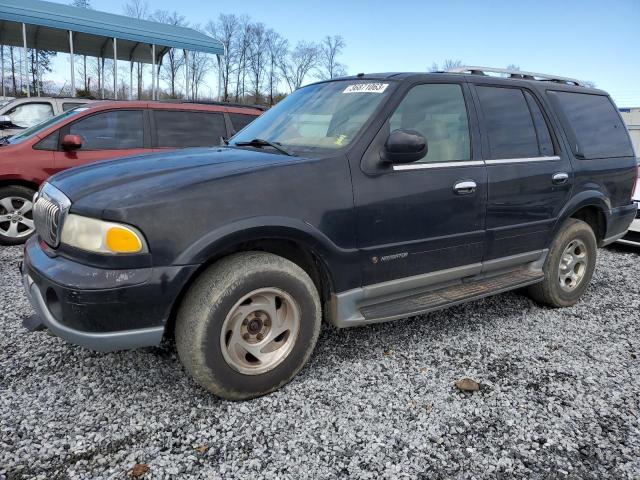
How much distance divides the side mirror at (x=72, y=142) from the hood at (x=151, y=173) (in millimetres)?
3406

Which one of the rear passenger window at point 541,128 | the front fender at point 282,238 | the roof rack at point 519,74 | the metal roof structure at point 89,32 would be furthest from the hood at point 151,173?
the metal roof structure at point 89,32

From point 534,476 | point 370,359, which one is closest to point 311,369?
point 370,359

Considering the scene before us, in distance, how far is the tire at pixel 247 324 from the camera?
241cm

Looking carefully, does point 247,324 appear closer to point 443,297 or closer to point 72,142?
point 443,297

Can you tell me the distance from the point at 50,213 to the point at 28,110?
6.74 meters

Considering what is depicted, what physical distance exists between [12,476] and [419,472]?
1785 millimetres

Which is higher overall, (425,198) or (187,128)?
(187,128)

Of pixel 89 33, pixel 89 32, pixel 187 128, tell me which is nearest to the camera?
pixel 187 128

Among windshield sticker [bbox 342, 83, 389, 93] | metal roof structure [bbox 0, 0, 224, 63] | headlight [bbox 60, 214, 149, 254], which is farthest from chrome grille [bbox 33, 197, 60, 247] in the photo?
metal roof structure [bbox 0, 0, 224, 63]

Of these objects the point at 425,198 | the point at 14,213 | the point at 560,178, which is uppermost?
the point at 560,178

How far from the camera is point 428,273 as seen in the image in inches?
126

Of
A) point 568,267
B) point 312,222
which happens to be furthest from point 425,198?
point 568,267

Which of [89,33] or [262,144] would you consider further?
[89,33]

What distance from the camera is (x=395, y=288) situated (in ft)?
10.1
